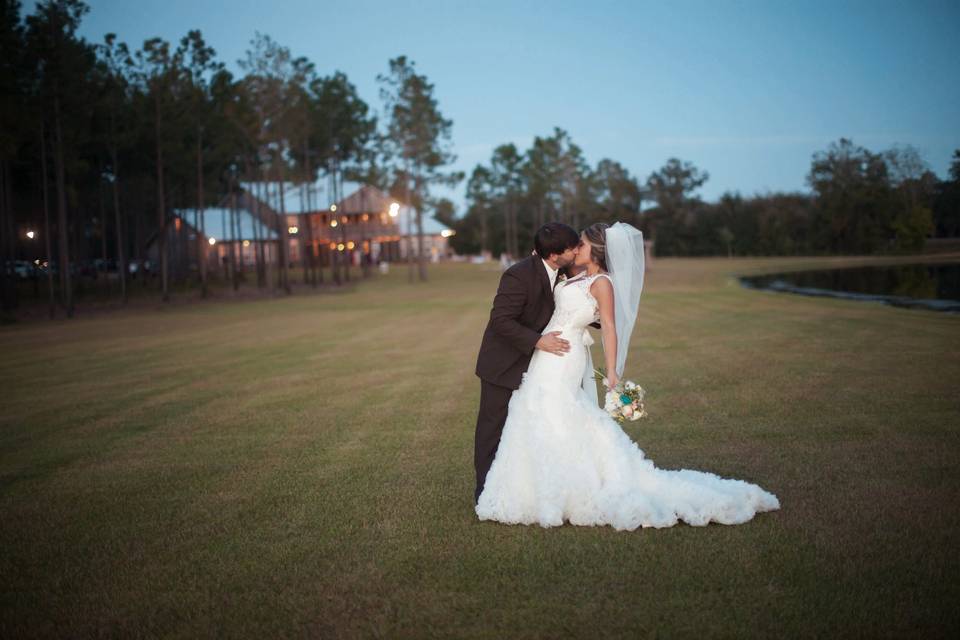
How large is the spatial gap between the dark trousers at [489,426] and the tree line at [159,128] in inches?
1144

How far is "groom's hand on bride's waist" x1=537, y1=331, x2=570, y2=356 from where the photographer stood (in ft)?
20.0

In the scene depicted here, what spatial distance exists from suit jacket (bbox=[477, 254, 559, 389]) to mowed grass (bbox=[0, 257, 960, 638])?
133 centimetres

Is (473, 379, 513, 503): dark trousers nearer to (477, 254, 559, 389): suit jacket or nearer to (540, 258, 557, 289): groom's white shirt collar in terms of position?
(477, 254, 559, 389): suit jacket

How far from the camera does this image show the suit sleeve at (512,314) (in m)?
6.19

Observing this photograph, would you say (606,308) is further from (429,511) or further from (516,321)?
(429,511)

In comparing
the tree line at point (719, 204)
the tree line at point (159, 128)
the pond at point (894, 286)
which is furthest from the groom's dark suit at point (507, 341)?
the tree line at point (719, 204)

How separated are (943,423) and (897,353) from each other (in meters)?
6.00

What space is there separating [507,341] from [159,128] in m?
36.2

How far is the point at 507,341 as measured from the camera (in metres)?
6.36

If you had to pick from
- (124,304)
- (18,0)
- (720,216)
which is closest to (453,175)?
(124,304)

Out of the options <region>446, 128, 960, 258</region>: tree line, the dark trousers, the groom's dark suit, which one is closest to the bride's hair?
the groom's dark suit

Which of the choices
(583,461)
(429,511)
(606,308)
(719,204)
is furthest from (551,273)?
(719,204)

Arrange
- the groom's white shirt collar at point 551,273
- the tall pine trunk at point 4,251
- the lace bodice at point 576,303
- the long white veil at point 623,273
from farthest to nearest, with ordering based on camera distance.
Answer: the tall pine trunk at point 4,251
the long white veil at point 623,273
the groom's white shirt collar at point 551,273
the lace bodice at point 576,303

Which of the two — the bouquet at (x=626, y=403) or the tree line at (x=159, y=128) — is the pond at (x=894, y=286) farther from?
the tree line at (x=159, y=128)
